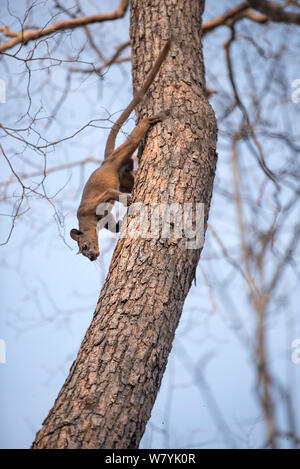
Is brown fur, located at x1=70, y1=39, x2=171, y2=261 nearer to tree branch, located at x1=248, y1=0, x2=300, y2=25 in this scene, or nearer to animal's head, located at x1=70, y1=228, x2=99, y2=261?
animal's head, located at x1=70, y1=228, x2=99, y2=261

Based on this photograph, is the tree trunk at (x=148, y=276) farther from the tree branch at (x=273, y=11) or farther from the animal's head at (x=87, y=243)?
the animal's head at (x=87, y=243)

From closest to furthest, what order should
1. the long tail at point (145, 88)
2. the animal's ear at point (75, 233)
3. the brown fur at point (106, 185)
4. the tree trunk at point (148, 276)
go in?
→ the tree trunk at point (148, 276), the long tail at point (145, 88), the brown fur at point (106, 185), the animal's ear at point (75, 233)

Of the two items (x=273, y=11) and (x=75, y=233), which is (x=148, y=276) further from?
(x=75, y=233)

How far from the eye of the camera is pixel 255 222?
1.91 metres

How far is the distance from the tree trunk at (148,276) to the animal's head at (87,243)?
1.91m

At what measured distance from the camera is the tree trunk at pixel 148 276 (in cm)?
238

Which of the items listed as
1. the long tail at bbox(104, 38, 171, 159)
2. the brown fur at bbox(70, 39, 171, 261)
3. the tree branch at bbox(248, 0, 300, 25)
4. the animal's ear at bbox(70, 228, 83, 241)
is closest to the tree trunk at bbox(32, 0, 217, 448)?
the long tail at bbox(104, 38, 171, 159)

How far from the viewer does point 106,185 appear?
512 centimetres

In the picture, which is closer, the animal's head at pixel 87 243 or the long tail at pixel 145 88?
the long tail at pixel 145 88

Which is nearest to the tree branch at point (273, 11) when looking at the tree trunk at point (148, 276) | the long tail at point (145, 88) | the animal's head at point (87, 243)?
the tree trunk at point (148, 276)

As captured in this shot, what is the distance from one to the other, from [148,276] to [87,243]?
2.72 metres

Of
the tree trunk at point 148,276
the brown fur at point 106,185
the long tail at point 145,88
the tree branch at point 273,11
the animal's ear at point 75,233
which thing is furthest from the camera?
the animal's ear at point 75,233

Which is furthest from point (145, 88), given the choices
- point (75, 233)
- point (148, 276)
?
point (75, 233)

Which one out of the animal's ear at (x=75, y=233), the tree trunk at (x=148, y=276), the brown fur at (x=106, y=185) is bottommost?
the tree trunk at (x=148, y=276)
